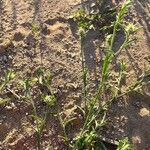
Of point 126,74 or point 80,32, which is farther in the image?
point 126,74

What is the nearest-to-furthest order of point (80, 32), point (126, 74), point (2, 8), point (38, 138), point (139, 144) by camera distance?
point (80, 32) < point (38, 138) < point (139, 144) < point (126, 74) < point (2, 8)

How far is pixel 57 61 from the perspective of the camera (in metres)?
3.90

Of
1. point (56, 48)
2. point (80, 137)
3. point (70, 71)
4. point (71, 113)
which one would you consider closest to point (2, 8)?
point (56, 48)

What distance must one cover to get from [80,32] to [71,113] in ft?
2.73

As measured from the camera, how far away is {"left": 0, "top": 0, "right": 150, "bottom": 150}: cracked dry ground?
11.7 ft

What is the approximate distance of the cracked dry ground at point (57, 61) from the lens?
357cm

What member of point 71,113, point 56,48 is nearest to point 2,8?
point 56,48

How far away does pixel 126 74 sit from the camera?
12.6 ft

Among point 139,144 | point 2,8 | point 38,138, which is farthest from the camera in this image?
point 2,8

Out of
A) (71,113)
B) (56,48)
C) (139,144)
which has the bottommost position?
Answer: (139,144)

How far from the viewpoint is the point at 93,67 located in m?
3.89

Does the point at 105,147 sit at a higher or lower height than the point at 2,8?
lower

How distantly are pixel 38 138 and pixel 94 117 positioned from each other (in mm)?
437

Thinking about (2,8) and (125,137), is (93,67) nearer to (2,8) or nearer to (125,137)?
(125,137)
